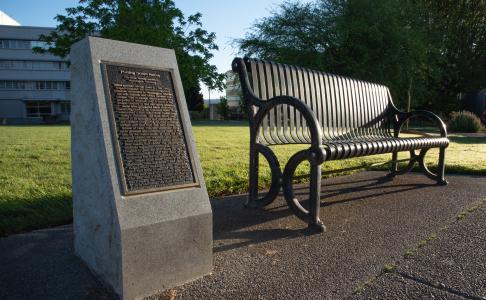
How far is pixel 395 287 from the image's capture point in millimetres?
1927

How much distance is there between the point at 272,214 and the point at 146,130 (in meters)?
1.65

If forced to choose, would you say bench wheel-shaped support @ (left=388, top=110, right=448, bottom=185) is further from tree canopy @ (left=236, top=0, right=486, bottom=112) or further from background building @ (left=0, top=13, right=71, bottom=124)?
background building @ (left=0, top=13, right=71, bottom=124)

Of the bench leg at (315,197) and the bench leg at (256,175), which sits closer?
the bench leg at (315,197)

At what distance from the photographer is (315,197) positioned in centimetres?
278

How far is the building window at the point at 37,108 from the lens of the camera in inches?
2140

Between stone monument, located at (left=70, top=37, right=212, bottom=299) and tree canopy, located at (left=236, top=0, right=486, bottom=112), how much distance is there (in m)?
20.0

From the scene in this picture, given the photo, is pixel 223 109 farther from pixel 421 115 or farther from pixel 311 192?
pixel 311 192

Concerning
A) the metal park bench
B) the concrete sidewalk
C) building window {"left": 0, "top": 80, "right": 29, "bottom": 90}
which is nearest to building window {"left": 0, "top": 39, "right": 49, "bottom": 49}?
building window {"left": 0, "top": 80, "right": 29, "bottom": 90}

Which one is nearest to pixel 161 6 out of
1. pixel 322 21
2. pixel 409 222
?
pixel 322 21

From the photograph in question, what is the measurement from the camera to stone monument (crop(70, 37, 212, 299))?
1.84 m

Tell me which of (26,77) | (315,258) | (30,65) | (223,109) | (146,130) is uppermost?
(30,65)

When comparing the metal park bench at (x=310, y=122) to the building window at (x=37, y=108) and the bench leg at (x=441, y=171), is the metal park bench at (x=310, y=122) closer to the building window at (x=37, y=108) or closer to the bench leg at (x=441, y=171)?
the bench leg at (x=441, y=171)

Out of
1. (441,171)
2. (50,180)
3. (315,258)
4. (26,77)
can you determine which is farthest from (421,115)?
(26,77)

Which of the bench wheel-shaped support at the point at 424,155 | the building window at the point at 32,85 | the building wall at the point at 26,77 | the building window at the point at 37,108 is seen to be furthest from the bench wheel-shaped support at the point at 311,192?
the building window at the point at 32,85
